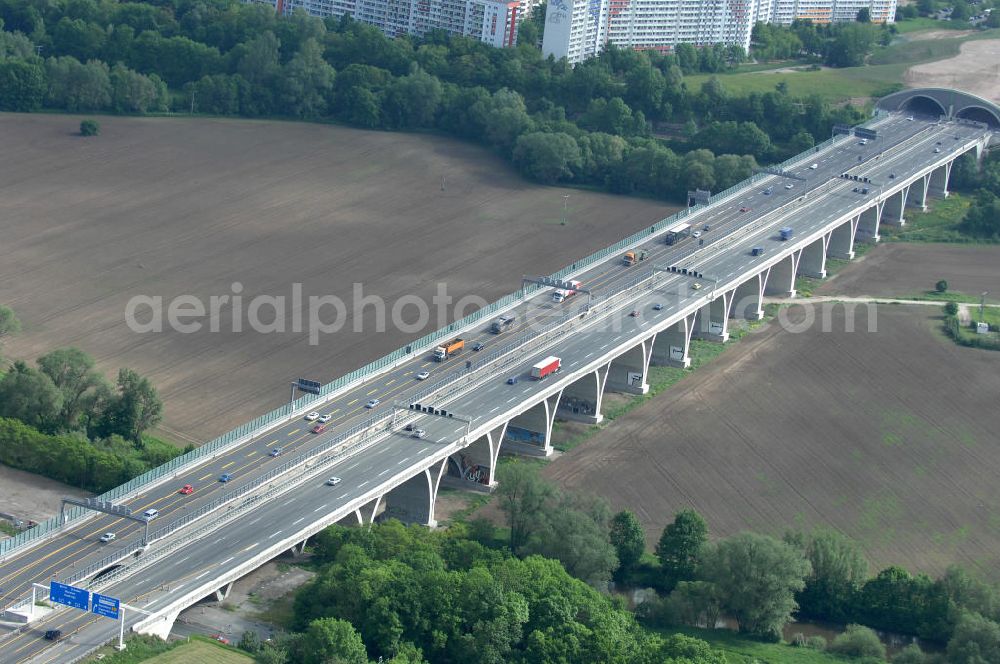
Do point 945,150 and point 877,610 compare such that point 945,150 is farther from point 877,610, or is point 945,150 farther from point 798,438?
point 877,610

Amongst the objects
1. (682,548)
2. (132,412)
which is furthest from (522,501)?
(132,412)

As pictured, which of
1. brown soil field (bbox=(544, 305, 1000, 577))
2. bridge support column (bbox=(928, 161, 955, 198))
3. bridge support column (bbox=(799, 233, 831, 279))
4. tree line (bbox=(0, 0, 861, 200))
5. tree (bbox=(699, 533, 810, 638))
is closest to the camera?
tree (bbox=(699, 533, 810, 638))

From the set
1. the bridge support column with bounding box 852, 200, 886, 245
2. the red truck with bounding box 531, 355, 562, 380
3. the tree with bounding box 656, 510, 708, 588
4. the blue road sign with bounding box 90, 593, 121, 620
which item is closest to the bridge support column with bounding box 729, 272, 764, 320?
the bridge support column with bounding box 852, 200, 886, 245

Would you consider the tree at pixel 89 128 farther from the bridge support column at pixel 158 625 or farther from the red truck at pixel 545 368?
the bridge support column at pixel 158 625

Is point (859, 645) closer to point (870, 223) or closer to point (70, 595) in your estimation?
point (70, 595)

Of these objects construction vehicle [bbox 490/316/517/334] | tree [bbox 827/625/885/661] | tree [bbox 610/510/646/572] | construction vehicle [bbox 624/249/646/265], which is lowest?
tree [bbox 827/625/885/661]

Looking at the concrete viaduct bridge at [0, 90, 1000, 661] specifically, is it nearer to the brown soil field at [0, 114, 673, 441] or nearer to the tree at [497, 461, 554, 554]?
the tree at [497, 461, 554, 554]
